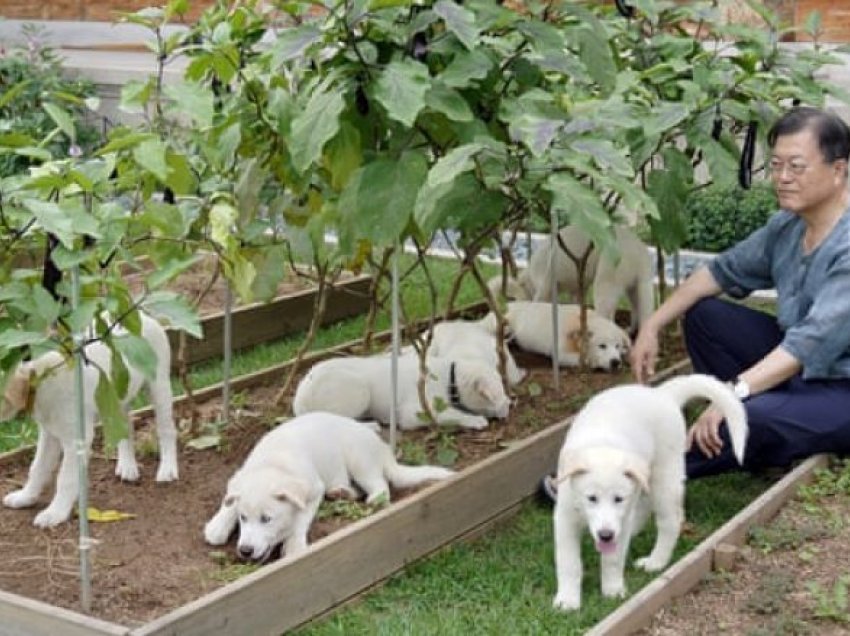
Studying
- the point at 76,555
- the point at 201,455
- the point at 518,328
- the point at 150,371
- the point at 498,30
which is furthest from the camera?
the point at 518,328

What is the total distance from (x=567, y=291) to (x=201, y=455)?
2.58 m

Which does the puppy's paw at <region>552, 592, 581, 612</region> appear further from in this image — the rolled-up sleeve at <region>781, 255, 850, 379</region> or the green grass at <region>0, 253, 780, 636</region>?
the rolled-up sleeve at <region>781, 255, 850, 379</region>

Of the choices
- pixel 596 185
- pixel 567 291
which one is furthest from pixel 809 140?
pixel 567 291

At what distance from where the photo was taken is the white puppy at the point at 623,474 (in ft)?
12.9

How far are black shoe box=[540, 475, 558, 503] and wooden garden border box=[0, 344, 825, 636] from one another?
0.03 meters

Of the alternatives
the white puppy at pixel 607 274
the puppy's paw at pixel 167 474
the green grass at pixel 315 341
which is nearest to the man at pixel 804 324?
the white puppy at pixel 607 274

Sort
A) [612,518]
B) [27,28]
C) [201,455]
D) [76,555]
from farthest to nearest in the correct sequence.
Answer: [27,28], [201,455], [76,555], [612,518]

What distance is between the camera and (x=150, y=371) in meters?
3.61

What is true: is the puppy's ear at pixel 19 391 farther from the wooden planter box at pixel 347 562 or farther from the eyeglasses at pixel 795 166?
the eyeglasses at pixel 795 166

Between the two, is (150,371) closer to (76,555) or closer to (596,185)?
(76,555)

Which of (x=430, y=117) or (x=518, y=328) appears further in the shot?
(x=518, y=328)

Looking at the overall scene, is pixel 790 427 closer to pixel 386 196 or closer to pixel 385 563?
pixel 385 563

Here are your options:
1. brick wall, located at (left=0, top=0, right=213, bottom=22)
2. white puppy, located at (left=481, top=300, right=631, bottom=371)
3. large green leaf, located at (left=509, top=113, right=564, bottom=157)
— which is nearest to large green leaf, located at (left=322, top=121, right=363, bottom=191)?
large green leaf, located at (left=509, top=113, right=564, bottom=157)

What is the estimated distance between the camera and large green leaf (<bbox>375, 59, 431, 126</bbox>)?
3.97 meters
